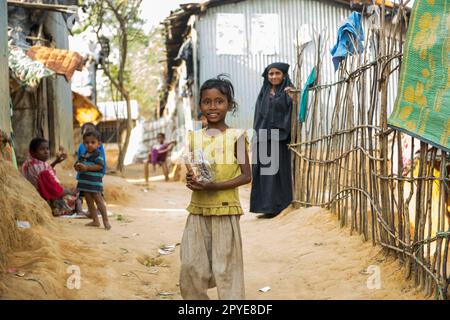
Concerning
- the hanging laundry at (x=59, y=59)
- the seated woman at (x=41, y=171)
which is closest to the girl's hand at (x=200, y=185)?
the seated woman at (x=41, y=171)

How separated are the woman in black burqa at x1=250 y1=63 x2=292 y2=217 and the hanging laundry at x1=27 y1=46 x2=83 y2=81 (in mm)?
2886

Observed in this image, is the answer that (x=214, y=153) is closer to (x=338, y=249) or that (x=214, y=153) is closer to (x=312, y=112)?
(x=338, y=249)

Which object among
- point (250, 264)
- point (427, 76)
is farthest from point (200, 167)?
point (250, 264)

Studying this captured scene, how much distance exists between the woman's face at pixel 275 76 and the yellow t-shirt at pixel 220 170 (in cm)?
370

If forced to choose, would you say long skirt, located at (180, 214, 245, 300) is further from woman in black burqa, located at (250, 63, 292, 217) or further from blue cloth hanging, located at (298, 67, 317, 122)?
woman in black burqa, located at (250, 63, 292, 217)

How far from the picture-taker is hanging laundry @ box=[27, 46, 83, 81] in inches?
319

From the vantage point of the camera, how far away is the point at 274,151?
7027mm

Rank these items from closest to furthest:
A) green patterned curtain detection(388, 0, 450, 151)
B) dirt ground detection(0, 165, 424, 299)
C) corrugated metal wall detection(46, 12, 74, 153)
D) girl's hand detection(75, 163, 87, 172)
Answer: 1. green patterned curtain detection(388, 0, 450, 151)
2. dirt ground detection(0, 165, 424, 299)
3. girl's hand detection(75, 163, 87, 172)
4. corrugated metal wall detection(46, 12, 74, 153)

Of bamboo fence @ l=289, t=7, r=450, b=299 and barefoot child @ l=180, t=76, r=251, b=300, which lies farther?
bamboo fence @ l=289, t=7, r=450, b=299

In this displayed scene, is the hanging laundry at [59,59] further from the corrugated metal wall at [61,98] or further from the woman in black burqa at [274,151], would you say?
the woman in black burqa at [274,151]

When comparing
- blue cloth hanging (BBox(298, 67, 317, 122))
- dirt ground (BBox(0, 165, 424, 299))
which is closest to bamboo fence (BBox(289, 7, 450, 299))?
blue cloth hanging (BBox(298, 67, 317, 122))

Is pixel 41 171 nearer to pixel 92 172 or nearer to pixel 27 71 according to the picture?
pixel 92 172

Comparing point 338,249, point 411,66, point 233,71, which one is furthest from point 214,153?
point 233,71

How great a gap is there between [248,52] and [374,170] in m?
9.51
